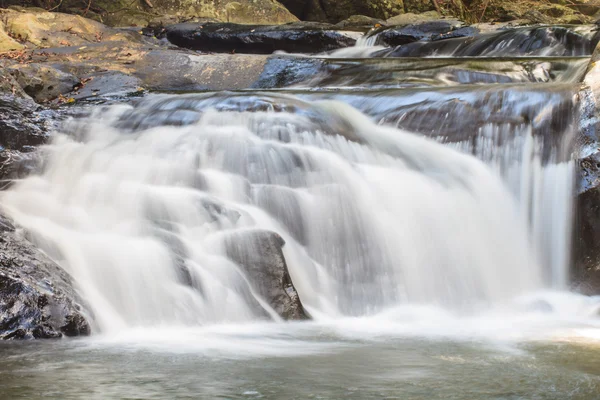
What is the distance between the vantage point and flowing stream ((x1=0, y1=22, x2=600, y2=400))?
9.02 feet

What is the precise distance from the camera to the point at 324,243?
4.82 metres

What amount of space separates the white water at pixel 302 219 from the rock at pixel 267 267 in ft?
0.30

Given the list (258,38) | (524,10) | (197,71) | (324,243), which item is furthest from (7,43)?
(524,10)

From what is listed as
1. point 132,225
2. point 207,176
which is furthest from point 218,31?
point 132,225

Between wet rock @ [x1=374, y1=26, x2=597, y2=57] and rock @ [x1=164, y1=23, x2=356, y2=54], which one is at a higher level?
rock @ [x1=164, y1=23, x2=356, y2=54]

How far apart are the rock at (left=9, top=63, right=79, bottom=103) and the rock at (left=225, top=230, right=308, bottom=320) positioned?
408 centimetres

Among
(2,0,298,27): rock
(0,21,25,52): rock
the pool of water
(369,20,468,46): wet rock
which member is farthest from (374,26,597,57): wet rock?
the pool of water

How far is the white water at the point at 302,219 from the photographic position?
418 cm

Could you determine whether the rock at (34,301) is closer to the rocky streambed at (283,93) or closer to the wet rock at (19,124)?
the rocky streambed at (283,93)

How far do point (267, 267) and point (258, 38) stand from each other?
840cm

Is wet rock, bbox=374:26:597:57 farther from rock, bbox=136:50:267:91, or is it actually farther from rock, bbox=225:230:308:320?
rock, bbox=225:230:308:320

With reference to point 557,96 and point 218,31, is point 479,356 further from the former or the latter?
point 218,31

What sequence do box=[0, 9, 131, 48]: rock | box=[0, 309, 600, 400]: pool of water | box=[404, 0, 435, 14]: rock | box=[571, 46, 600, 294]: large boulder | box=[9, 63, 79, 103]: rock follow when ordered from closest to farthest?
box=[0, 309, 600, 400]: pool of water < box=[571, 46, 600, 294]: large boulder < box=[9, 63, 79, 103]: rock < box=[0, 9, 131, 48]: rock < box=[404, 0, 435, 14]: rock

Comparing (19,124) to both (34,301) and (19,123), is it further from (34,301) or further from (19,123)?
(34,301)
